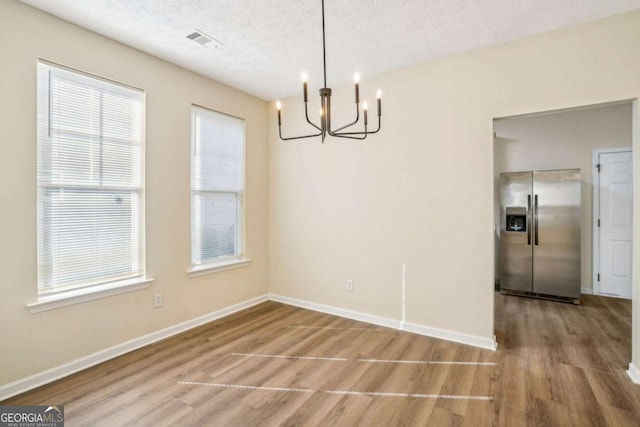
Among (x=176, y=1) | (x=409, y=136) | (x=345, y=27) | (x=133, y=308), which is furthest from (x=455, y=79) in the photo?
(x=133, y=308)

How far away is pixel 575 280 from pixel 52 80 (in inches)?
251

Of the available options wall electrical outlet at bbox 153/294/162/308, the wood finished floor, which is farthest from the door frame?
wall electrical outlet at bbox 153/294/162/308

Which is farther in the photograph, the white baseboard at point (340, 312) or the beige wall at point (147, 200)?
the white baseboard at point (340, 312)

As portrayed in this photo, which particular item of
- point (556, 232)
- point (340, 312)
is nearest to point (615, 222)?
point (556, 232)

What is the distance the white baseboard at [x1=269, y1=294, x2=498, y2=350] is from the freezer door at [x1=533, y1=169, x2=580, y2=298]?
2.26m

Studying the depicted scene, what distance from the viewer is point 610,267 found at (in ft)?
A: 15.1

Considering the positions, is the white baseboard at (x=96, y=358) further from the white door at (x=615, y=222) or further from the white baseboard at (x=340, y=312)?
the white door at (x=615, y=222)

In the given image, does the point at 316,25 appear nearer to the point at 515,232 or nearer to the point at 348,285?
the point at 348,285

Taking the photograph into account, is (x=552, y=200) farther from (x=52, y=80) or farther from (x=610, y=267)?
(x=52, y=80)

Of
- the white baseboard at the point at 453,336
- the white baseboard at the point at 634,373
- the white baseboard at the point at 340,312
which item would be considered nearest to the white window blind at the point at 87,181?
the white baseboard at the point at 340,312

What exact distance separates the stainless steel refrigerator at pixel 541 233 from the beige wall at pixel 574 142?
1.40ft

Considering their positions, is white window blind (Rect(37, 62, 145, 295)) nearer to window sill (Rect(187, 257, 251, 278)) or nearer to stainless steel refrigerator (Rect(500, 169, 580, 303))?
A: window sill (Rect(187, 257, 251, 278))

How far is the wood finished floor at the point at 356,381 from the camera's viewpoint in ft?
6.61

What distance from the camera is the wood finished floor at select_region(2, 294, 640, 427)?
6.61 feet
